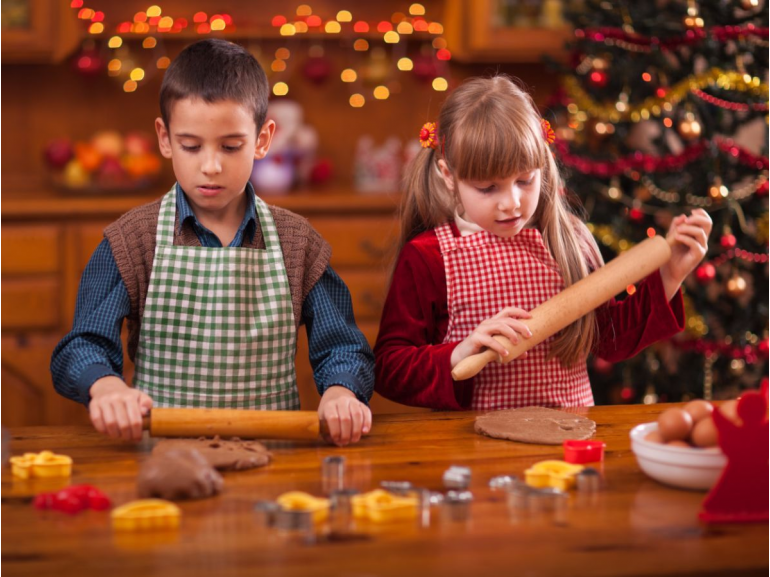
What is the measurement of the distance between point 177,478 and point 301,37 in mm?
2842

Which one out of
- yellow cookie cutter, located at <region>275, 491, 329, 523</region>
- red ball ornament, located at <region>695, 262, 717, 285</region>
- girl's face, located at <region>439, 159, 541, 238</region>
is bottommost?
yellow cookie cutter, located at <region>275, 491, 329, 523</region>

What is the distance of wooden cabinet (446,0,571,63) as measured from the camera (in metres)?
3.40

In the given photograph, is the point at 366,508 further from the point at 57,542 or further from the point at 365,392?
the point at 365,392

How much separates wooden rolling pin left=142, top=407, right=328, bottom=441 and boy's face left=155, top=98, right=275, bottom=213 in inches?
14.6

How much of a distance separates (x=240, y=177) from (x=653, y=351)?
1.82 m

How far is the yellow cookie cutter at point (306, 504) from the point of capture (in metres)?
0.95

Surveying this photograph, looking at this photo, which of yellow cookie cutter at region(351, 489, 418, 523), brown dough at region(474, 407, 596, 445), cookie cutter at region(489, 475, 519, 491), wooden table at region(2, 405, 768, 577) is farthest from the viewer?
brown dough at region(474, 407, 596, 445)

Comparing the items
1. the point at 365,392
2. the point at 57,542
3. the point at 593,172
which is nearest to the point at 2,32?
the point at 593,172

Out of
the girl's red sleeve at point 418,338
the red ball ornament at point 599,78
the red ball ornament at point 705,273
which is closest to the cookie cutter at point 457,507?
the girl's red sleeve at point 418,338

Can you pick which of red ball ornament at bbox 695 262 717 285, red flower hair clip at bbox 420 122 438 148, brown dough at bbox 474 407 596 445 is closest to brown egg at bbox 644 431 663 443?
brown dough at bbox 474 407 596 445

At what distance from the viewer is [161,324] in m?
1.48

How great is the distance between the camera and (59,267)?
125 inches

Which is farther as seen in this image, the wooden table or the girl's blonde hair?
the girl's blonde hair

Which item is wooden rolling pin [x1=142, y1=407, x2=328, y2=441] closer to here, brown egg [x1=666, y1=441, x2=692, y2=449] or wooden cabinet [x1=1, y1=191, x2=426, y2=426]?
brown egg [x1=666, y1=441, x2=692, y2=449]
